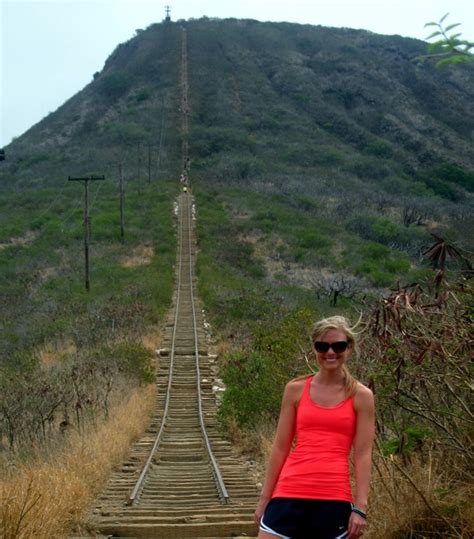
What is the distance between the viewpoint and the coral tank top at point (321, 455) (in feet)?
13.8

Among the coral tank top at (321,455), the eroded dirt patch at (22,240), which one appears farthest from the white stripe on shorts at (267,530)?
the eroded dirt patch at (22,240)

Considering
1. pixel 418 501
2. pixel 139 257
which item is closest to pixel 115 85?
pixel 139 257

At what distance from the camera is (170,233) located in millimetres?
47969

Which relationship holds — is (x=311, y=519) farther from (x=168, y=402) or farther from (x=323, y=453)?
(x=168, y=402)

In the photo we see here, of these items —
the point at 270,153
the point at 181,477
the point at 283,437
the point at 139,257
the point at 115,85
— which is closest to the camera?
the point at 283,437

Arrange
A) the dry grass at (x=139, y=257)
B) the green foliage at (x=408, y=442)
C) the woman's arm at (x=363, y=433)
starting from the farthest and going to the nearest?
1. the dry grass at (x=139, y=257)
2. the green foliage at (x=408, y=442)
3. the woman's arm at (x=363, y=433)

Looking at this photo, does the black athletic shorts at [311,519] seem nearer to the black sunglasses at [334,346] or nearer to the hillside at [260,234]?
the black sunglasses at [334,346]

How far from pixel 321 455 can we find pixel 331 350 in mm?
565

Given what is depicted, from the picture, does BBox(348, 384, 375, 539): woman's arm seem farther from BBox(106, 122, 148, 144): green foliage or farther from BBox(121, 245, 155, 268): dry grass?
BBox(106, 122, 148, 144): green foliage

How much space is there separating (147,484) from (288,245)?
35033mm

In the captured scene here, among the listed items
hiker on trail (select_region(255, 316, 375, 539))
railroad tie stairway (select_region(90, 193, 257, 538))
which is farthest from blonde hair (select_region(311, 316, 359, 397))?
railroad tie stairway (select_region(90, 193, 257, 538))

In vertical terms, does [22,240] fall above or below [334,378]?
below

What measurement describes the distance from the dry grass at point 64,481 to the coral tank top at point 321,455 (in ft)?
8.73

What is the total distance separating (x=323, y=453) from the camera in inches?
167
